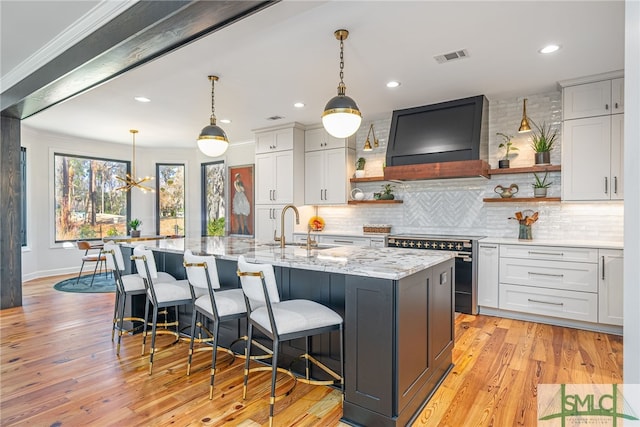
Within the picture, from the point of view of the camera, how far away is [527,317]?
13.1ft

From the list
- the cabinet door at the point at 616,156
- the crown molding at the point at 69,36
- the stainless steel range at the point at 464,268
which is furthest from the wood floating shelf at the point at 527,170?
the crown molding at the point at 69,36

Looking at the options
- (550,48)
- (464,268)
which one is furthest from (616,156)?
(464,268)

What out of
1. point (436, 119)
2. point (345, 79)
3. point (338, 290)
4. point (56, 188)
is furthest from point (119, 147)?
point (338, 290)

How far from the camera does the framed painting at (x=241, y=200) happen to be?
24.2 feet

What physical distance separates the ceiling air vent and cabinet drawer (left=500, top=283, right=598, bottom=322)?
2580mm

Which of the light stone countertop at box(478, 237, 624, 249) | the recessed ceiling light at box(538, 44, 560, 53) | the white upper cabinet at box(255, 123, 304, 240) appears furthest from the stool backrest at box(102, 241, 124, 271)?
the recessed ceiling light at box(538, 44, 560, 53)

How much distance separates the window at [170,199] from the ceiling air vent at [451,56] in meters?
6.50

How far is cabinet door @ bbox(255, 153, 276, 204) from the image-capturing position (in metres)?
5.98

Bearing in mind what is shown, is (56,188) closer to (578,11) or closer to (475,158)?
(475,158)

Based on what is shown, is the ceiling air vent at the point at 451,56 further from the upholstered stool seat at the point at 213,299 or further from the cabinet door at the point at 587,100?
the upholstered stool seat at the point at 213,299

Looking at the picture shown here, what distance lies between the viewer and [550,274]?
3799 mm

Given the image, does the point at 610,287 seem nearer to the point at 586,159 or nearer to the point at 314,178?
the point at 586,159

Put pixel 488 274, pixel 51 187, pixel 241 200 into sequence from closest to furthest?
pixel 488 274
pixel 51 187
pixel 241 200

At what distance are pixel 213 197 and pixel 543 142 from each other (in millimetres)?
6444
